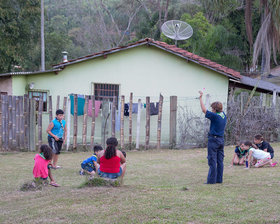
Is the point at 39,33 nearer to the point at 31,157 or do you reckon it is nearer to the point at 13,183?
the point at 31,157

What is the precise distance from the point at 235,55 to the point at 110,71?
50.4ft

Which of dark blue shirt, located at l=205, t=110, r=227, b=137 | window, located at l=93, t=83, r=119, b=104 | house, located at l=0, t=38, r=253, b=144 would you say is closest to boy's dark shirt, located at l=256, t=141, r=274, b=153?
dark blue shirt, located at l=205, t=110, r=227, b=137

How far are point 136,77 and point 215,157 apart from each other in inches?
323

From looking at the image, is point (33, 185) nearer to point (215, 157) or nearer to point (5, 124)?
point (215, 157)

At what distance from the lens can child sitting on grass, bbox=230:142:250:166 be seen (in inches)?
→ 386

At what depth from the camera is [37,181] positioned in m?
7.02

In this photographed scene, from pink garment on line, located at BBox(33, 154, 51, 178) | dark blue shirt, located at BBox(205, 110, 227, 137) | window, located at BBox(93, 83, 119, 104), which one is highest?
window, located at BBox(93, 83, 119, 104)

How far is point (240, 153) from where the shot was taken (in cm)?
998

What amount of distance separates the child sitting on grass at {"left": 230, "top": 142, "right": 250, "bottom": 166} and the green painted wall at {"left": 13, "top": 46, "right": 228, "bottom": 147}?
5.10 meters

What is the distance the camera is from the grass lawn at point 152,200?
4906 millimetres

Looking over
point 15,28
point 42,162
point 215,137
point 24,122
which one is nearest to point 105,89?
point 24,122

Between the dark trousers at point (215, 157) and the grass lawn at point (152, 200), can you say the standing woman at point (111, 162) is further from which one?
the dark trousers at point (215, 157)

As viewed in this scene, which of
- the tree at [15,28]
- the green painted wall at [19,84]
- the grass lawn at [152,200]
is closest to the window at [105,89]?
the green painted wall at [19,84]

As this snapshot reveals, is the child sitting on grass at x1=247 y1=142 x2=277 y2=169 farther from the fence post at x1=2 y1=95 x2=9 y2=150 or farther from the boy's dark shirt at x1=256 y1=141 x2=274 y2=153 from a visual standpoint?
the fence post at x1=2 y1=95 x2=9 y2=150
